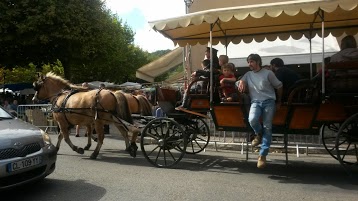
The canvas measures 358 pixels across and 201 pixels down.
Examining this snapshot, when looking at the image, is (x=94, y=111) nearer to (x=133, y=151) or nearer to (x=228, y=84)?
(x=133, y=151)

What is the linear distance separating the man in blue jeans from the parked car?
329cm

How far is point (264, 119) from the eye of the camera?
20.3 feet

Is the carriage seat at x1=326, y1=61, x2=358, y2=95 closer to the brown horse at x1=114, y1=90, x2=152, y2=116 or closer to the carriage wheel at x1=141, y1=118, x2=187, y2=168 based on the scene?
the carriage wheel at x1=141, y1=118, x2=187, y2=168

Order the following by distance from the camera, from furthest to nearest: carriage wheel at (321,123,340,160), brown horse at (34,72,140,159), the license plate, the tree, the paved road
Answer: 1. the tree
2. brown horse at (34,72,140,159)
3. carriage wheel at (321,123,340,160)
4. the paved road
5. the license plate

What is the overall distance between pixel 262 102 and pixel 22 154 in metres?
3.78

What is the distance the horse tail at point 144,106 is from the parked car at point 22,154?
442 cm

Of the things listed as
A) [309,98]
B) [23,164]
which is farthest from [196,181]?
[23,164]

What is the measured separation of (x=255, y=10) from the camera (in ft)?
19.6

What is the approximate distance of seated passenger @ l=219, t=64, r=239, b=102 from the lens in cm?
653

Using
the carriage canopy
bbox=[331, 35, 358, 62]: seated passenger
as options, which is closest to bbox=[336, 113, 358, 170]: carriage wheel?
bbox=[331, 35, 358, 62]: seated passenger

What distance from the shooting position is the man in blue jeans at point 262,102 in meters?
6.13

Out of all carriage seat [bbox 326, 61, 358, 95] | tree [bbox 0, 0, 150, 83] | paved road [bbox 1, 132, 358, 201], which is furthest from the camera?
tree [bbox 0, 0, 150, 83]

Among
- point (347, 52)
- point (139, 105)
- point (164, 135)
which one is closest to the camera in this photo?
point (347, 52)

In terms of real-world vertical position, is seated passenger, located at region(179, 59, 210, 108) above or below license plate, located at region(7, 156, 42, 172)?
above
